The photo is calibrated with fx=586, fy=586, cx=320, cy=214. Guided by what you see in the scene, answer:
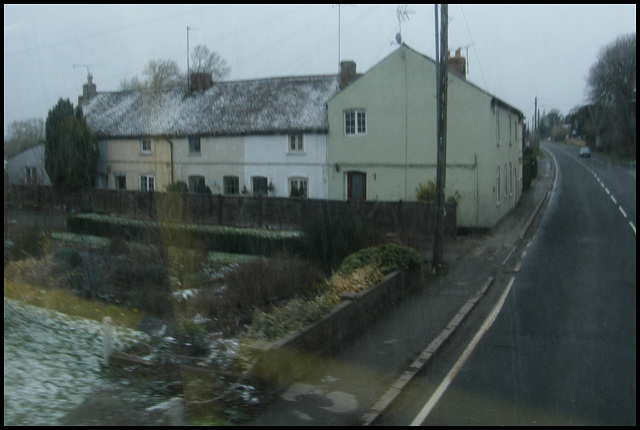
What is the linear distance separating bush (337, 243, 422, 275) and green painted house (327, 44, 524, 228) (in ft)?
36.6

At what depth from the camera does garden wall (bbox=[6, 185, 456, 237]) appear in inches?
856

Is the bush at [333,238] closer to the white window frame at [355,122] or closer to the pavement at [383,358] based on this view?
the pavement at [383,358]

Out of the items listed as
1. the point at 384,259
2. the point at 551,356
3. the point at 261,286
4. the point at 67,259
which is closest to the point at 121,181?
the point at 67,259

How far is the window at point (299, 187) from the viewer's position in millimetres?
27758

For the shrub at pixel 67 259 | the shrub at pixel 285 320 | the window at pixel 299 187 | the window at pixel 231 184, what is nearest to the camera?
the shrub at pixel 285 320

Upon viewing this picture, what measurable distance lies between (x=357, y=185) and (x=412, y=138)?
353cm

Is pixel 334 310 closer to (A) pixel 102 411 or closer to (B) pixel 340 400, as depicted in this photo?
(B) pixel 340 400

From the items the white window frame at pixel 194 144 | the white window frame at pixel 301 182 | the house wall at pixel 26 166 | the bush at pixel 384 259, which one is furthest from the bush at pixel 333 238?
the white window frame at pixel 194 144

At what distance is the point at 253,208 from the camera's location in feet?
80.3

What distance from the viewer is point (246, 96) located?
104 feet

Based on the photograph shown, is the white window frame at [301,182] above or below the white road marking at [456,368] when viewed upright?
above

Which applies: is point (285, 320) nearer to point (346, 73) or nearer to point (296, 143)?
point (296, 143)

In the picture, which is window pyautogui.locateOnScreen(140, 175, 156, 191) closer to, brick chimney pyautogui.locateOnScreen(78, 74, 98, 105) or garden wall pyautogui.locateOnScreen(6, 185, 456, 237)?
garden wall pyautogui.locateOnScreen(6, 185, 456, 237)

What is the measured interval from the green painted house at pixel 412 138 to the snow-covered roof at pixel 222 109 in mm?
2015
